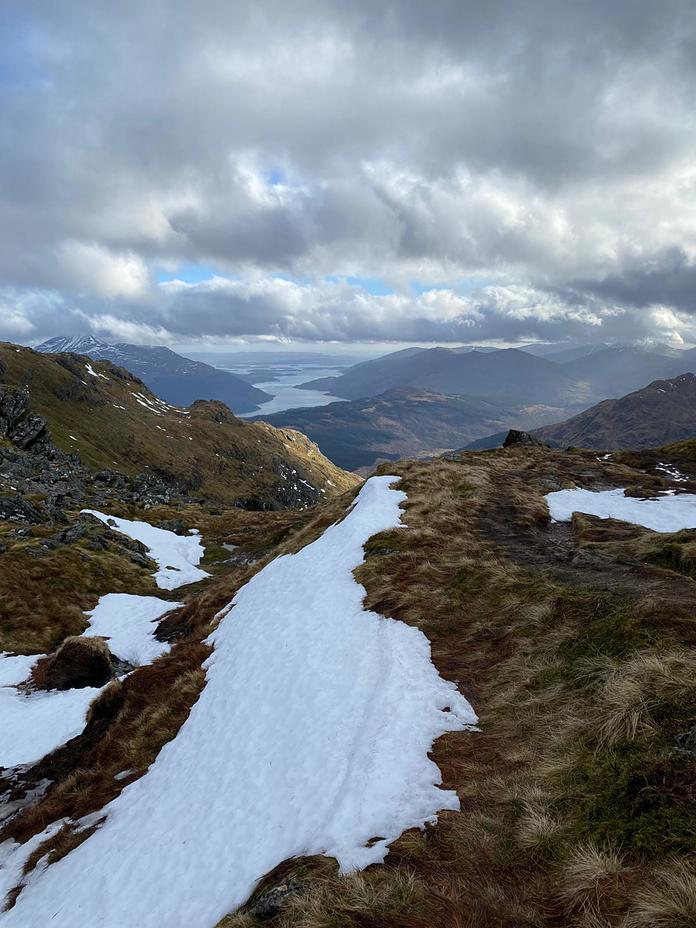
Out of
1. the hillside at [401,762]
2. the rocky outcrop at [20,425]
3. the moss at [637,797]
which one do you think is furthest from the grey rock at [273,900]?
the rocky outcrop at [20,425]

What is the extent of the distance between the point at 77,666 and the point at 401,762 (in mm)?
19124

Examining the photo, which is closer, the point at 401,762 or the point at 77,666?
the point at 401,762

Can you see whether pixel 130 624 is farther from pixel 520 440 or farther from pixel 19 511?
pixel 520 440

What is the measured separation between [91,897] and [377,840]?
21.4 feet

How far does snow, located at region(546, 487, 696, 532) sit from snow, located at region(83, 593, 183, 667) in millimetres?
25198

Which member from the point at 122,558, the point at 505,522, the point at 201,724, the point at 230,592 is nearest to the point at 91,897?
the point at 201,724

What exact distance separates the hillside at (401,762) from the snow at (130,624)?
471 cm

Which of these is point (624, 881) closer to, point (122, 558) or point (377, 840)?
point (377, 840)

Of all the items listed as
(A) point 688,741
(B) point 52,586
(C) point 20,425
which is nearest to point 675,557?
(A) point 688,741

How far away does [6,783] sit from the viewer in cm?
1558

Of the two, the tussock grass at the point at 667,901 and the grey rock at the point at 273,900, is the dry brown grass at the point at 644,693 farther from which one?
the grey rock at the point at 273,900

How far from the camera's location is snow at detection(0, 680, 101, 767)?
1703 cm

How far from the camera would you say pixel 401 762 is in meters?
9.30

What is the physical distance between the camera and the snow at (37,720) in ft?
55.9
